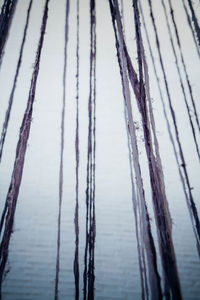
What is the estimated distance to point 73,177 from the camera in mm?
2873

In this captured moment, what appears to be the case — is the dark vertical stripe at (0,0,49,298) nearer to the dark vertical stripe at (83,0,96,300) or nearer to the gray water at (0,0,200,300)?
the dark vertical stripe at (83,0,96,300)

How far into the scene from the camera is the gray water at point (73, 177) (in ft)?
7.95

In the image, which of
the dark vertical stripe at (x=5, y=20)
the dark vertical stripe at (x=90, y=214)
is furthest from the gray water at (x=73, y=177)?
the dark vertical stripe at (x=5, y=20)

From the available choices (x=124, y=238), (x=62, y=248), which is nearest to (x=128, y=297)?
(x=124, y=238)

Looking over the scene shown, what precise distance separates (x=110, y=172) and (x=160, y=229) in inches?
65.1

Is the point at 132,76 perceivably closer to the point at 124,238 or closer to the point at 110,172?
the point at 110,172

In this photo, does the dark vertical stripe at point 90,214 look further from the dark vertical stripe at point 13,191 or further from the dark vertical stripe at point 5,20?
the dark vertical stripe at point 5,20

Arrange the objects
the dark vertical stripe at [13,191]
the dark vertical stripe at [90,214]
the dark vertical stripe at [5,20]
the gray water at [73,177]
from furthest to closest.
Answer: the gray water at [73,177] < the dark vertical stripe at [5,20] < the dark vertical stripe at [90,214] < the dark vertical stripe at [13,191]

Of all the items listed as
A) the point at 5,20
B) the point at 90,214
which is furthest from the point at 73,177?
the point at 5,20

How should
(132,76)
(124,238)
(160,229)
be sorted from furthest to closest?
1. (124,238)
2. (132,76)
3. (160,229)

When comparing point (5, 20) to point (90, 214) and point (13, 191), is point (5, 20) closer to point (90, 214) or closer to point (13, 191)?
point (13, 191)

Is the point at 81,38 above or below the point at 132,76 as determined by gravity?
above

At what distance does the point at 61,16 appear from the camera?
10.1ft

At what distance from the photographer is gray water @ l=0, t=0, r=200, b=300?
7.95 feet
